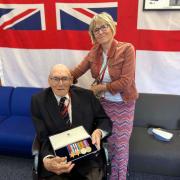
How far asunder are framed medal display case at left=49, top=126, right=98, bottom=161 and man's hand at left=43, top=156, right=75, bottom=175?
1.4 inches

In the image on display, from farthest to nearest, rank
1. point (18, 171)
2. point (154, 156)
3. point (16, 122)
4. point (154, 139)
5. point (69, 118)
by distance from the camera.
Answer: point (16, 122)
point (18, 171)
point (154, 139)
point (154, 156)
point (69, 118)

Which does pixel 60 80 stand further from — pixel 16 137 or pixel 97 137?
pixel 16 137

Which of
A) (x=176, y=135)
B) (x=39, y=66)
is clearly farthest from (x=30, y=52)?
(x=176, y=135)

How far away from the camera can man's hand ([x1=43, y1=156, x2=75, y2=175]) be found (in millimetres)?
1488

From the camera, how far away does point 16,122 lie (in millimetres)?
2539

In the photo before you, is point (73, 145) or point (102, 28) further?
point (102, 28)

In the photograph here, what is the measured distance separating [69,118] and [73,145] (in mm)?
270

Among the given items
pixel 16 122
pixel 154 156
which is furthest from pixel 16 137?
pixel 154 156

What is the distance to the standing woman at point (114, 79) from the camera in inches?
69.5

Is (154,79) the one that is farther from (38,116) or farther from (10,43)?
(10,43)

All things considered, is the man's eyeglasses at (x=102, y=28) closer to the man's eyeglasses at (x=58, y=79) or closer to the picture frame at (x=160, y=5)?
the man's eyeglasses at (x=58, y=79)

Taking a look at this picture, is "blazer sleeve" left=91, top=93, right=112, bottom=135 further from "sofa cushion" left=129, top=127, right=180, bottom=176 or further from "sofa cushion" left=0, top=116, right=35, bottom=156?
"sofa cushion" left=0, top=116, right=35, bottom=156

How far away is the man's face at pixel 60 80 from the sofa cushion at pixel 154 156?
0.89 m

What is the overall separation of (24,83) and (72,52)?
743 millimetres
